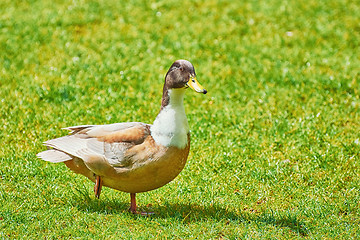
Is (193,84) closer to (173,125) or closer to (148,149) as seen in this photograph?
(173,125)

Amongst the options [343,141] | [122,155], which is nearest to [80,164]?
[122,155]

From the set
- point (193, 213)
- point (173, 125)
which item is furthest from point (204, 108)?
point (173, 125)

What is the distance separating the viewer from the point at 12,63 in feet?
29.1

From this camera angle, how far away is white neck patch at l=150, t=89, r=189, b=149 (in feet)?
16.5

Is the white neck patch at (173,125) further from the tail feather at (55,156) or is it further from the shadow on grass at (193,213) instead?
the tail feather at (55,156)

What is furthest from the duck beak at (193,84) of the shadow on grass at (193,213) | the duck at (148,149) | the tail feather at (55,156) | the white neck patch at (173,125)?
the tail feather at (55,156)

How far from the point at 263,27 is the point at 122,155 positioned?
5.86 metres

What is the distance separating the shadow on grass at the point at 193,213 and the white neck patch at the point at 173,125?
0.71 meters

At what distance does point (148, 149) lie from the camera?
5047 mm

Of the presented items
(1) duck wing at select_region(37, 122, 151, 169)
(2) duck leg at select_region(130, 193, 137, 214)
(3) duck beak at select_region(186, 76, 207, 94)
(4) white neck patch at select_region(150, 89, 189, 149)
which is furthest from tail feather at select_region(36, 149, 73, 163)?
(3) duck beak at select_region(186, 76, 207, 94)

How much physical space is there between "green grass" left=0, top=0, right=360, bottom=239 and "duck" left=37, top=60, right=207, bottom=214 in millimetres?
374

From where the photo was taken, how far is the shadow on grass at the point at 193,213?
205 inches

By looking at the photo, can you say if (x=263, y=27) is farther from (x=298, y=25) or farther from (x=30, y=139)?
(x=30, y=139)

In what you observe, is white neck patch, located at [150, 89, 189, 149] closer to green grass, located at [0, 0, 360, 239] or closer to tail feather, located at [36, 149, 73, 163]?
green grass, located at [0, 0, 360, 239]
